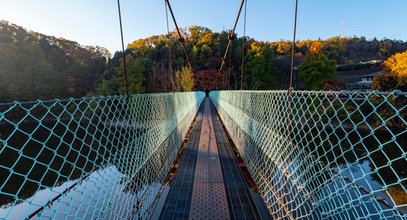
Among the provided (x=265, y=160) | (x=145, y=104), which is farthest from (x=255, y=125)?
(x=145, y=104)

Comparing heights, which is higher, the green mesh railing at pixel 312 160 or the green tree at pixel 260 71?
the green tree at pixel 260 71

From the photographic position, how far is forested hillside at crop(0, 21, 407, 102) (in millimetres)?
17938

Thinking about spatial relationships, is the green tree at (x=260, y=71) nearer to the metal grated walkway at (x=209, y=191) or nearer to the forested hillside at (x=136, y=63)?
the forested hillside at (x=136, y=63)

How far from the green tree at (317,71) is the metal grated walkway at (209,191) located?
59.0ft

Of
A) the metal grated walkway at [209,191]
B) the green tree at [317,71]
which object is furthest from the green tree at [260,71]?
the metal grated walkway at [209,191]

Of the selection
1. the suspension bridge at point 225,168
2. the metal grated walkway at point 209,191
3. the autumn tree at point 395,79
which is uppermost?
the autumn tree at point 395,79

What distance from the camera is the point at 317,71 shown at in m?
17.5

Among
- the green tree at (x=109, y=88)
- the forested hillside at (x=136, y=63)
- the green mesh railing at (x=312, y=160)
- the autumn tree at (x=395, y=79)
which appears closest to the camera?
the green mesh railing at (x=312, y=160)

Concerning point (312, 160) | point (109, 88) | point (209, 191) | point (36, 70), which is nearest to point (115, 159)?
point (209, 191)

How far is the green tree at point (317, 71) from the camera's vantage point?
57.3 feet

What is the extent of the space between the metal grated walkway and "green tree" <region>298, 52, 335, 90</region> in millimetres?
17978

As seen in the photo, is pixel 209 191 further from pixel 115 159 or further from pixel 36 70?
pixel 36 70

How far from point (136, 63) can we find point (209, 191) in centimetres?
2181

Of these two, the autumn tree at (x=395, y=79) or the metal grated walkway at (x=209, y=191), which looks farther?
the autumn tree at (x=395, y=79)
